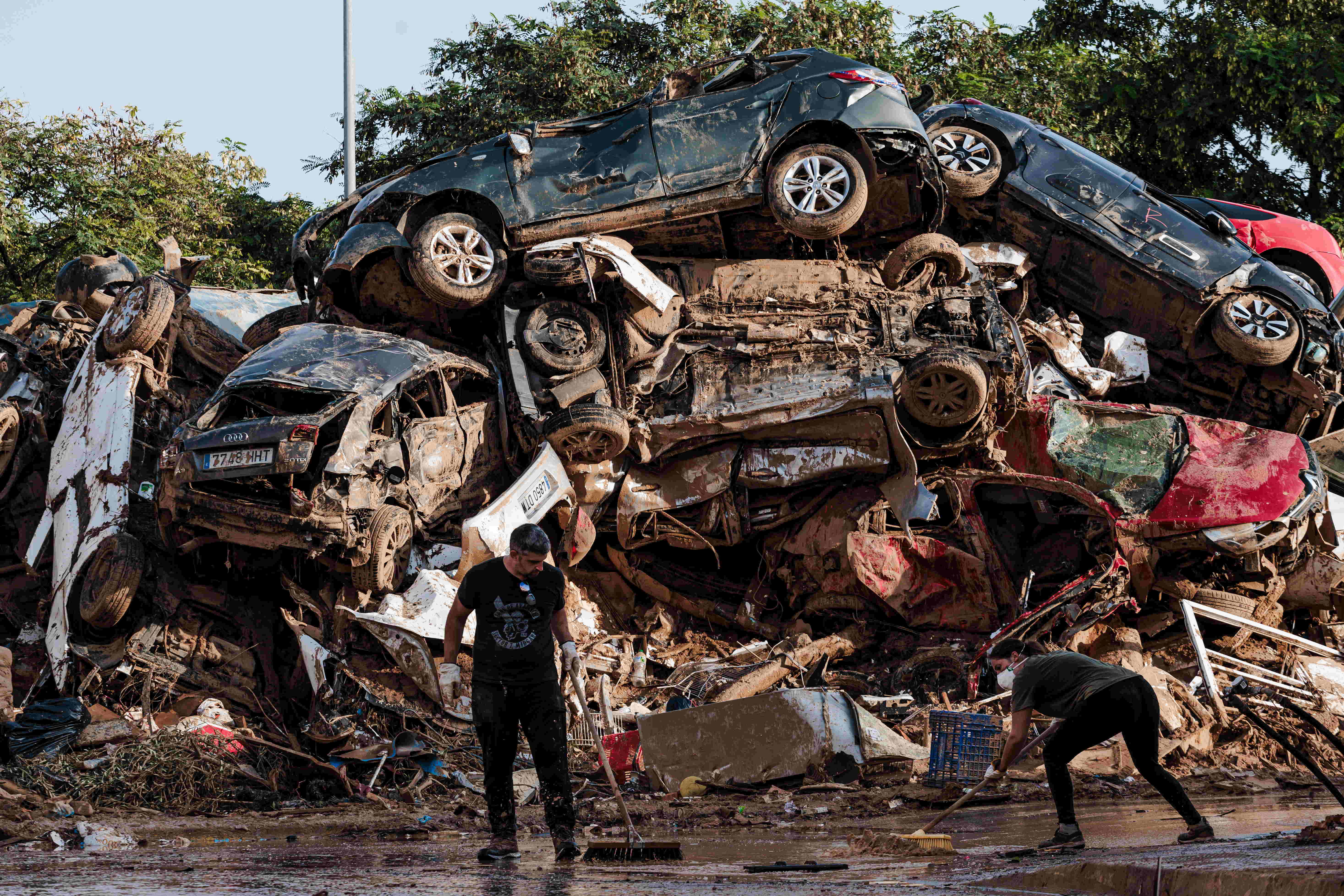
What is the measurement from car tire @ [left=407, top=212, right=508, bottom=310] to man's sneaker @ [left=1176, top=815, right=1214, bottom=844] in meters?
8.03

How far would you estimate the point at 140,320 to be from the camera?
39.7 feet

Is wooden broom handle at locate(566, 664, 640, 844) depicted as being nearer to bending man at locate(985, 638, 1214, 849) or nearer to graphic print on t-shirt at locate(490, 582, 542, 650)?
graphic print on t-shirt at locate(490, 582, 542, 650)

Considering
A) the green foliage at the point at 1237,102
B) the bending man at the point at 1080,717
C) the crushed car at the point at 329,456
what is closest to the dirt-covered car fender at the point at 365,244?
the crushed car at the point at 329,456

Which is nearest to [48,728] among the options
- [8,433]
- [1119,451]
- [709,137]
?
[8,433]

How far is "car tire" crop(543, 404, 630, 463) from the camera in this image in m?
11.5

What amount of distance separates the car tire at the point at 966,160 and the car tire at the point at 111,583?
832 centimetres

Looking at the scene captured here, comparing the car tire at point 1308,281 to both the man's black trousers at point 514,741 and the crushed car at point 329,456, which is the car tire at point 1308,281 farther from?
the man's black trousers at point 514,741

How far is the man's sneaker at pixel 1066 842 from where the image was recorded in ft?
18.6

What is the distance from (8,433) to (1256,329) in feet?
38.7

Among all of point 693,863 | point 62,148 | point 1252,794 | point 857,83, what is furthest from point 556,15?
point 693,863

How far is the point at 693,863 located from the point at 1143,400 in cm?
1007

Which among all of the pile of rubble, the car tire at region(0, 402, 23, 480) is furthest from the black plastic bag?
the car tire at region(0, 402, 23, 480)

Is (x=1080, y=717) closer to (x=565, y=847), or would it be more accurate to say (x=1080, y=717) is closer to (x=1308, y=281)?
(x=565, y=847)

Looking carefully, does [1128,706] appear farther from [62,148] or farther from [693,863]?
[62,148]
